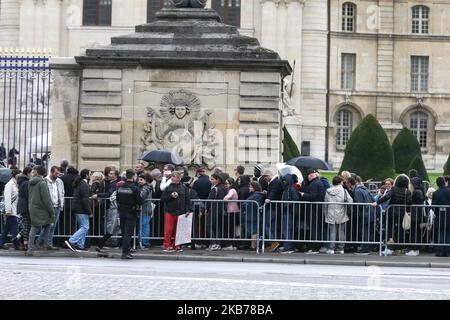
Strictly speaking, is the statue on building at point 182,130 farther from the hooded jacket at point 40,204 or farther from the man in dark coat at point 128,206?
the man in dark coat at point 128,206

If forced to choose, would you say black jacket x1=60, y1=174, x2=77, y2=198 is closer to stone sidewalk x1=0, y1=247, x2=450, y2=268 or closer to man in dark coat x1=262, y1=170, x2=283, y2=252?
stone sidewalk x1=0, y1=247, x2=450, y2=268

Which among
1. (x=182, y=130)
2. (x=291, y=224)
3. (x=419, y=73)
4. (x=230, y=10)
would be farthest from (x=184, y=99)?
(x=419, y=73)

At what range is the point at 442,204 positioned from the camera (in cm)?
2769

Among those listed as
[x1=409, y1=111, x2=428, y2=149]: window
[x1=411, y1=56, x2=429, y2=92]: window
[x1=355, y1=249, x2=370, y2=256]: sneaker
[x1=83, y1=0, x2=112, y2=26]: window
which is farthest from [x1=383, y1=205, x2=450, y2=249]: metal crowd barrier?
[x1=411, y1=56, x2=429, y2=92]: window

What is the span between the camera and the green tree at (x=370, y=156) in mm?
55219

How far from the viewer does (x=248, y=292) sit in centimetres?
1888

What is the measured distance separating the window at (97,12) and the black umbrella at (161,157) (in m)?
47.1

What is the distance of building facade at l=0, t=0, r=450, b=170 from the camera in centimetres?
7556

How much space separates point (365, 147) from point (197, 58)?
26.7 m

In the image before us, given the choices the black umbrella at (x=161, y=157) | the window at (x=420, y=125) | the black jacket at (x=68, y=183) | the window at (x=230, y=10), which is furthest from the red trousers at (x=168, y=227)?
the window at (x=420, y=125)

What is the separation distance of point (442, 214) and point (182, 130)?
5815mm

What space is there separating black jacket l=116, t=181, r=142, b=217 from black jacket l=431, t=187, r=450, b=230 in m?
5.70
